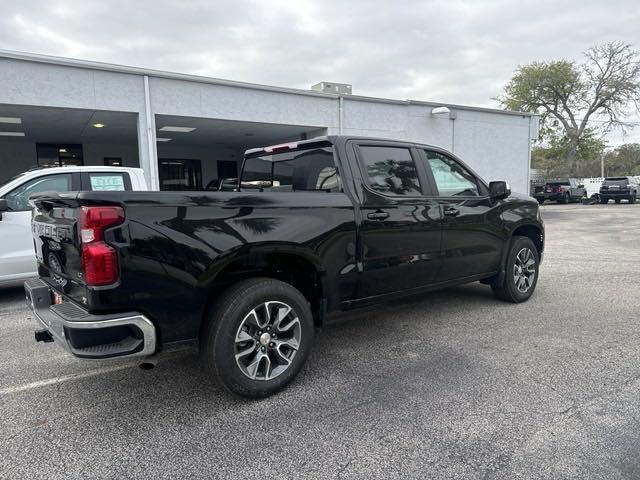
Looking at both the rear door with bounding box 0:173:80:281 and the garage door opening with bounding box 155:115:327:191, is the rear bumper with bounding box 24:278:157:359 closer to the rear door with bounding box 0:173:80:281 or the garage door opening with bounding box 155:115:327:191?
the rear door with bounding box 0:173:80:281

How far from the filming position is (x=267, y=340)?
127 inches

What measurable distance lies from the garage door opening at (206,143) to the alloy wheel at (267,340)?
8288mm

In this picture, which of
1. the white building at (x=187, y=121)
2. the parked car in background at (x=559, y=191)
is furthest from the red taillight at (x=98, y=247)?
the parked car in background at (x=559, y=191)

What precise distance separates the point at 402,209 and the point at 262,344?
69.9 inches

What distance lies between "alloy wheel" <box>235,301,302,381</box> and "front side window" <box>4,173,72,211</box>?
4337mm

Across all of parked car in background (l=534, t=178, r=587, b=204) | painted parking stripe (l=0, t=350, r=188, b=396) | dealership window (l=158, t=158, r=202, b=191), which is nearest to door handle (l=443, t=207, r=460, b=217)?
painted parking stripe (l=0, t=350, r=188, b=396)

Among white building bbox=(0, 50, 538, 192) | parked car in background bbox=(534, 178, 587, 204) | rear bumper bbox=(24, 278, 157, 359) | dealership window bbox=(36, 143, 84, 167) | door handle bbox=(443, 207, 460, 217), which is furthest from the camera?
parked car in background bbox=(534, 178, 587, 204)

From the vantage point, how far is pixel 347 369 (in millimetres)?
3734

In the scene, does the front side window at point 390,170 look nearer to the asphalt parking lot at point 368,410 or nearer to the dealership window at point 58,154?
the asphalt parking lot at point 368,410

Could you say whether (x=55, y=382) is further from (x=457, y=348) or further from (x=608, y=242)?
(x=608, y=242)

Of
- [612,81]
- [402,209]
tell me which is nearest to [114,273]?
[402,209]

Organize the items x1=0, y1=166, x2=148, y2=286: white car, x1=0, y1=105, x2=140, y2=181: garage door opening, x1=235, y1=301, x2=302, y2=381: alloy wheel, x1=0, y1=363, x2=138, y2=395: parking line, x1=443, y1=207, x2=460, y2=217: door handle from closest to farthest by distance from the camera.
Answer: x1=235, y1=301, x2=302, y2=381: alloy wheel
x1=0, y1=363, x2=138, y2=395: parking line
x1=443, y1=207, x2=460, y2=217: door handle
x1=0, y1=166, x2=148, y2=286: white car
x1=0, y1=105, x2=140, y2=181: garage door opening

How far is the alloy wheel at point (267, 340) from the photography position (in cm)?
313

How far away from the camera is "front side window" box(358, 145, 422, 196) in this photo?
4.04 m
